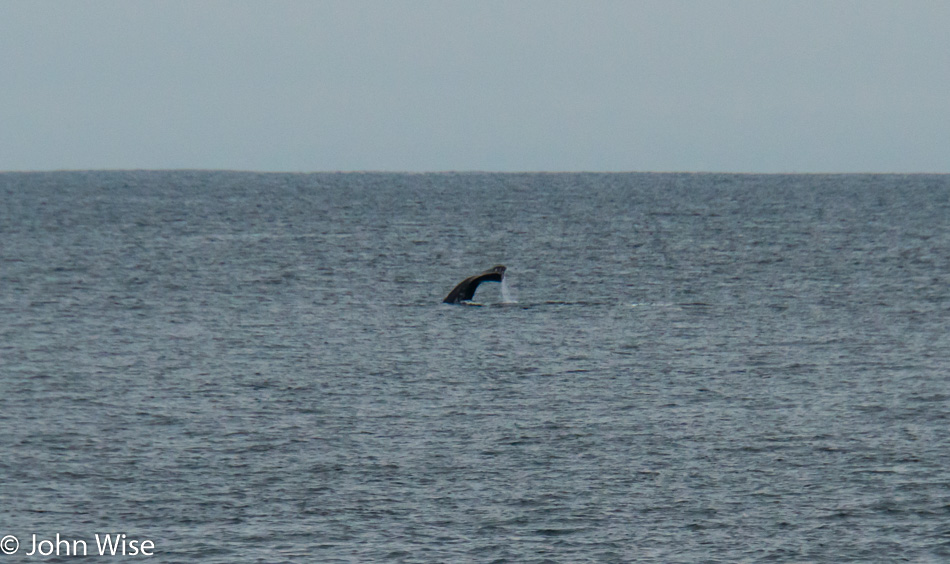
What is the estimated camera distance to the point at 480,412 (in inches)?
1280

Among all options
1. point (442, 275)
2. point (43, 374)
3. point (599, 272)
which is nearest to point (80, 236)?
point (442, 275)

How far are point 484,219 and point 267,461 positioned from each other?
116m

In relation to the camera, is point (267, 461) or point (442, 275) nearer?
point (267, 461)

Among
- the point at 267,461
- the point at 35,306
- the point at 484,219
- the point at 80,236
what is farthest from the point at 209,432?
the point at 484,219

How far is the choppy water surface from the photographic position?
2219 centimetres

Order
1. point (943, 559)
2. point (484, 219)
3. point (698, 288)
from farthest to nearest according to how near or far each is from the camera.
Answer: point (484, 219) < point (698, 288) < point (943, 559)

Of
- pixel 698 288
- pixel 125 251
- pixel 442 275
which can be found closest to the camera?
pixel 698 288

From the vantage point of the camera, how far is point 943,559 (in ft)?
66.9

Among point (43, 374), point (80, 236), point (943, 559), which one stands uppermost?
point (80, 236)

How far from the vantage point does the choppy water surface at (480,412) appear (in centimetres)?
2219

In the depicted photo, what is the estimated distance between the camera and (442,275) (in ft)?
239

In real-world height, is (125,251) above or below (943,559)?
above

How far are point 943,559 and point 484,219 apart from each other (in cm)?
12218

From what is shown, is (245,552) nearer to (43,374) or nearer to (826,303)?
(43,374)
